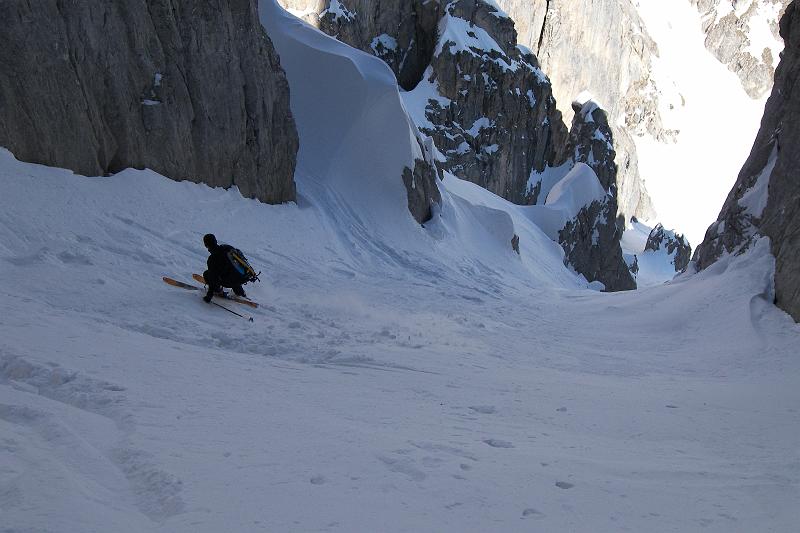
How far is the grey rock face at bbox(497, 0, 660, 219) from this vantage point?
70625mm

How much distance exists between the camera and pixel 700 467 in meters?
4.14

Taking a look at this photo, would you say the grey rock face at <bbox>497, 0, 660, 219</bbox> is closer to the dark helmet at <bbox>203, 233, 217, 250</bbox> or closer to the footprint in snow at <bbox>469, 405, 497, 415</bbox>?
the dark helmet at <bbox>203, 233, 217, 250</bbox>

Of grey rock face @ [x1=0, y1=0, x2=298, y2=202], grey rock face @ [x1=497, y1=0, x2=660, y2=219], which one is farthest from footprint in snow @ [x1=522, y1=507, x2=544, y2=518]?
grey rock face @ [x1=497, y1=0, x2=660, y2=219]

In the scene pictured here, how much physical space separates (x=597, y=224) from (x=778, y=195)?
32.6 meters

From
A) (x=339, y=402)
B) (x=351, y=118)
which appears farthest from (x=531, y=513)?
(x=351, y=118)

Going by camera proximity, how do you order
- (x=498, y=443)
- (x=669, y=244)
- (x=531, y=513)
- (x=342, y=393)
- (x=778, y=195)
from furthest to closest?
1. (x=669, y=244)
2. (x=778, y=195)
3. (x=342, y=393)
4. (x=498, y=443)
5. (x=531, y=513)

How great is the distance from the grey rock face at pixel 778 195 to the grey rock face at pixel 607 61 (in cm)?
4876

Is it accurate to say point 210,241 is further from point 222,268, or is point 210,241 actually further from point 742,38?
point 742,38

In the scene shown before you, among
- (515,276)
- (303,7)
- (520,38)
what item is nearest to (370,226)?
(515,276)

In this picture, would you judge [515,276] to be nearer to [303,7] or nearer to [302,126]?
[302,126]

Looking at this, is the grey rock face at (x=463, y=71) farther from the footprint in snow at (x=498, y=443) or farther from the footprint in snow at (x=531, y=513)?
the footprint in snow at (x=531, y=513)

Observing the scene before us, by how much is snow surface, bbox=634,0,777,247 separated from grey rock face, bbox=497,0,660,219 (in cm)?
456

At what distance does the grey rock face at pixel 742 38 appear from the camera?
414ft

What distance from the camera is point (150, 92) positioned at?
1251 cm
